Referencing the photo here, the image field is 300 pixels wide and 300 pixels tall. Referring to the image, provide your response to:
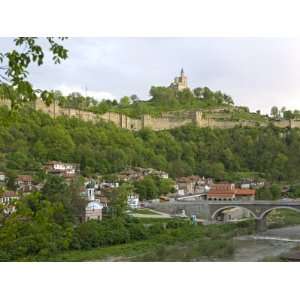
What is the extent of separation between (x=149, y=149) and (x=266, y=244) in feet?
6.39

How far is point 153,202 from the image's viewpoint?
5.88 meters

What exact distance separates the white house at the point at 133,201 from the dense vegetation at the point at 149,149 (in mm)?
429

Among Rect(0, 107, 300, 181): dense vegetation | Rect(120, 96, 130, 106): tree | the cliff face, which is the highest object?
Rect(120, 96, 130, 106): tree

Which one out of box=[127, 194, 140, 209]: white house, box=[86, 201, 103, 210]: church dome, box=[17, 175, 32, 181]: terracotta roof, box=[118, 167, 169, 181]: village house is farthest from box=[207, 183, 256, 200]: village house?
box=[17, 175, 32, 181]: terracotta roof

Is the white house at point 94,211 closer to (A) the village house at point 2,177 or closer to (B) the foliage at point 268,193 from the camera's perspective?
(A) the village house at point 2,177

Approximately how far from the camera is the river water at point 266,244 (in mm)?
5404

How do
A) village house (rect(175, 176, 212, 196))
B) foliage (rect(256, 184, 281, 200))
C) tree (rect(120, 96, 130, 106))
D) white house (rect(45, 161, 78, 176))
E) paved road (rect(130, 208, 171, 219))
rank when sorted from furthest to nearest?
foliage (rect(256, 184, 281, 200)) < tree (rect(120, 96, 130, 106)) < village house (rect(175, 176, 212, 196)) < white house (rect(45, 161, 78, 176)) < paved road (rect(130, 208, 171, 219))

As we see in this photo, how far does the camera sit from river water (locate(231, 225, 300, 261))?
540cm

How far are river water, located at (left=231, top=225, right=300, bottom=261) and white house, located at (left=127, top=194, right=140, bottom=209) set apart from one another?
123 cm

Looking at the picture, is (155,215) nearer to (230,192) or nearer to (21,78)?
(230,192)

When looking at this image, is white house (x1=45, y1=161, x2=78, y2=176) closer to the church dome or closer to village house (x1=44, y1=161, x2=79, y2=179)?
village house (x1=44, y1=161, x2=79, y2=179)

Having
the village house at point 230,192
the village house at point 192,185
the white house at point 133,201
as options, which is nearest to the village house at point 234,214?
the village house at point 230,192

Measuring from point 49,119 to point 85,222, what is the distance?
6.56 ft

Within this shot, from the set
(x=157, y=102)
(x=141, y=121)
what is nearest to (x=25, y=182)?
(x=141, y=121)
